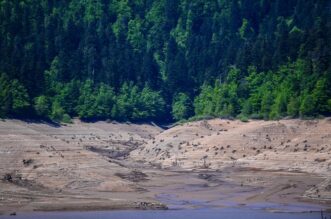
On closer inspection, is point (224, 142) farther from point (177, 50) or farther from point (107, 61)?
point (177, 50)

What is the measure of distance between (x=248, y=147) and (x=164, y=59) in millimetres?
70189

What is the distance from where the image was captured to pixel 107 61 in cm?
14900

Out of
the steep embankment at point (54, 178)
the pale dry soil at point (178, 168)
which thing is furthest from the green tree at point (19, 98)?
the steep embankment at point (54, 178)

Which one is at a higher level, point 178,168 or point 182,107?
point 182,107

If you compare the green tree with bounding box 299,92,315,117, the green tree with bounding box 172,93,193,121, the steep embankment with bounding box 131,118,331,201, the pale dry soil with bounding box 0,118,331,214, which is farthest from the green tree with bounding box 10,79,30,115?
the green tree with bounding box 172,93,193,121

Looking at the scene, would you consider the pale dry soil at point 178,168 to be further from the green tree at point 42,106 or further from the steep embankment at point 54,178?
the green tree at point 42,106

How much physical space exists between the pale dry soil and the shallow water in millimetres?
1499

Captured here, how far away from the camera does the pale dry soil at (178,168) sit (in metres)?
70.1

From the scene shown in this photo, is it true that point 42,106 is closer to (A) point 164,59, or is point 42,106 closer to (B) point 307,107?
(B) point 307,107

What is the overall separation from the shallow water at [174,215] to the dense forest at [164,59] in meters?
35.7

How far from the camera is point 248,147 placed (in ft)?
316

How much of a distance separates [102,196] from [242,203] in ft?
30.7

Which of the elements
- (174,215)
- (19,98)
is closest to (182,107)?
(19,98)

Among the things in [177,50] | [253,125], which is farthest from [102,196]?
[177,50]
